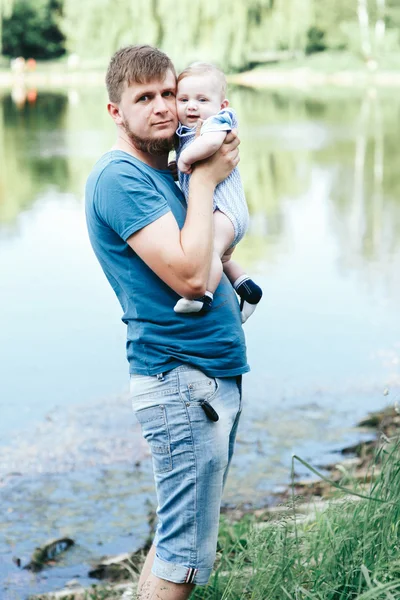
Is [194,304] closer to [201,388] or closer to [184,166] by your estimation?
Answer: [201,388]

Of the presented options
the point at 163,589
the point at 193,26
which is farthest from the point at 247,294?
the point at 193,26

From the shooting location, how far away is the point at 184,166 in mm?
2307

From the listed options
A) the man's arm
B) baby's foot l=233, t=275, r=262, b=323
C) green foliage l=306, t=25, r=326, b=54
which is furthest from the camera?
green foliage l=306, t=25, r=326, b=54

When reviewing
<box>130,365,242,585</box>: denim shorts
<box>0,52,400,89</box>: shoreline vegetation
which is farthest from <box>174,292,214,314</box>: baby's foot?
<box>0,52,400,89</box>: shoreline vegetation

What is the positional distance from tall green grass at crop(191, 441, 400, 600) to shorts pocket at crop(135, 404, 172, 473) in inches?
12.4

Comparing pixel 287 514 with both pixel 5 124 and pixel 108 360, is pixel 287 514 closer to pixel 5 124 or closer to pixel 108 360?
pixel 108 360

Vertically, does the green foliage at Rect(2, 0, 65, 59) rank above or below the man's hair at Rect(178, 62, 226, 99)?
below

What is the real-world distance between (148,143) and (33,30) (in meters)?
45.7

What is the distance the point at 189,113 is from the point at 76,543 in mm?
2148

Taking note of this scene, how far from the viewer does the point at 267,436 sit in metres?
5.00

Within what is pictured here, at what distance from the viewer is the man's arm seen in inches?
85.0

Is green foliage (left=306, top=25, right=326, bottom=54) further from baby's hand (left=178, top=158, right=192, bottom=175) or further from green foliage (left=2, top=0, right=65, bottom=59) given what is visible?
baby's hand (left=178, top=158, right=192, bottom=175)

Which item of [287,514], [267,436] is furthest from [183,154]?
[267,436]

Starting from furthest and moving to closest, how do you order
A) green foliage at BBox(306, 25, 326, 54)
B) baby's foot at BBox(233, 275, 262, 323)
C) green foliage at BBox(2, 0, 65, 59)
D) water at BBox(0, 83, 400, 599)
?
green foliage at BBox(2, 0, 65, 59) < green foliage at BBox(306, 25, 326, 54) < water at BBox(0, 83, 400, 599) < baby's foot at BBox(233, 275, 262, 323)
